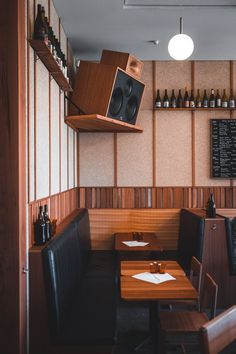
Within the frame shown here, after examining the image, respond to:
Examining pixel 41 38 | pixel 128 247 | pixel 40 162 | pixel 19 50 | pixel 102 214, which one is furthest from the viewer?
pixel 102 214

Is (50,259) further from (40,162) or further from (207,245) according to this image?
(207,245)

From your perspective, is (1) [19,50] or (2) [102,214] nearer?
(1) [19,50]

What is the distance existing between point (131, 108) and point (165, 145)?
0.91 metres

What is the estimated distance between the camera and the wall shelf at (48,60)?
2887 millimetres

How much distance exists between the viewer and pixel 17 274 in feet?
8.57

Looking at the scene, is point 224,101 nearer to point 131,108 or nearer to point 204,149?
point 204,149

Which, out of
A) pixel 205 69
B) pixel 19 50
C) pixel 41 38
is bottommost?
pixel 19 50

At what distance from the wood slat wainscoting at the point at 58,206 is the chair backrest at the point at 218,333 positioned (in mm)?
1635

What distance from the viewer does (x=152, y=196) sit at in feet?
18.7

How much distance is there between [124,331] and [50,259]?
1.46m

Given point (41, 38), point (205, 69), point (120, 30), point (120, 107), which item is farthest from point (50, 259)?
point (205, 69)

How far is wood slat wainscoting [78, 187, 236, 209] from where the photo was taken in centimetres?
569

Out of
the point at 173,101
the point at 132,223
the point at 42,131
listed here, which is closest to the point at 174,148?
the point at 173,101

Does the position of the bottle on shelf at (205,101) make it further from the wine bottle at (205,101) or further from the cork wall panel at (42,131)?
the cork wall panel at (42,131)
